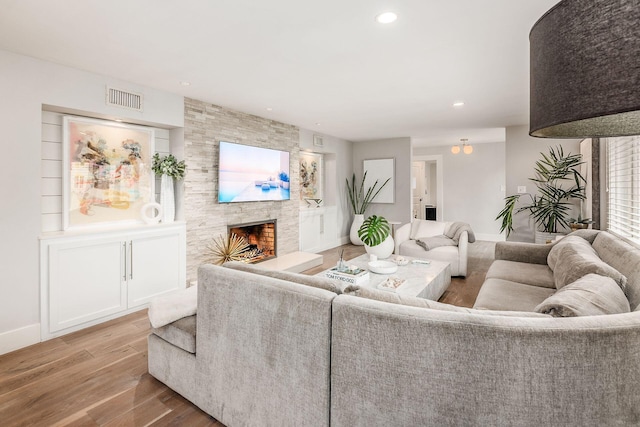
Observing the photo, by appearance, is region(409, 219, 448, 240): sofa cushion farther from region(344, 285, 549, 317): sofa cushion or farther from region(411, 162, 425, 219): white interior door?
region(411, 162, 425, 219): white interior door

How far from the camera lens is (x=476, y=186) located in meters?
7.98

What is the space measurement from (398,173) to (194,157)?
4.43 meters

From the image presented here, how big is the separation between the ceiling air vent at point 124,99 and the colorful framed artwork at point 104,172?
0.96 ft

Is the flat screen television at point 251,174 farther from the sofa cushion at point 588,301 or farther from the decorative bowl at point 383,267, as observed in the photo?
the sofa cushion at point 588,301

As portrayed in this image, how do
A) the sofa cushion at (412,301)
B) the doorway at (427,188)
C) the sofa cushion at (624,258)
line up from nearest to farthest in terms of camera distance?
the sofa cushion at (412,301), the sofa cushion at (624,258), the doorway at (427,188)

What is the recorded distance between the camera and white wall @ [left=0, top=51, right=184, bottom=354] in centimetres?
263

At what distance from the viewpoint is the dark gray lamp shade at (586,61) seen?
54cm

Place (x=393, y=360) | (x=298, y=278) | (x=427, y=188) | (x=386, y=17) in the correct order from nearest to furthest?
1. (x=393, y=360)
2. (x=298, y=278)
3. (x=386, y=17)
4. (x=427, y=188)

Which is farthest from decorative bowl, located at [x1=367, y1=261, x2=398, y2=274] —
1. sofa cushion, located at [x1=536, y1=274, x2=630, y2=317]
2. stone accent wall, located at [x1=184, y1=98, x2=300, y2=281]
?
stone accent wall, located at [x1=184, y1=98, x2=300, y2=281]

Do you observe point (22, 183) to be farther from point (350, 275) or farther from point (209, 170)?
point (350, 275)

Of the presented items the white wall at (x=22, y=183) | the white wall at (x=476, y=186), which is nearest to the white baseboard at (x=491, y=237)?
the white wall at (x=476, y=186)

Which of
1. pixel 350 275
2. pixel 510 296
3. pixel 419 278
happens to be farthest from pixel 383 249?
pixel 510 296

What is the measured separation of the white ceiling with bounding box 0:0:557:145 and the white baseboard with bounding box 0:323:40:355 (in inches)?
90.0

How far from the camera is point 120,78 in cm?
327
